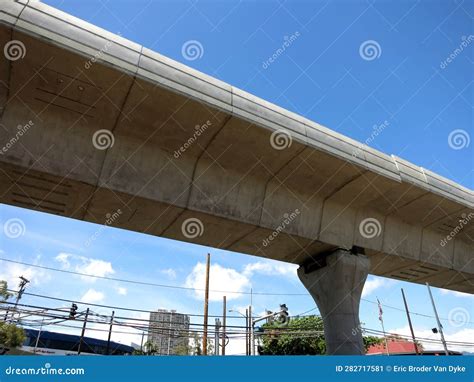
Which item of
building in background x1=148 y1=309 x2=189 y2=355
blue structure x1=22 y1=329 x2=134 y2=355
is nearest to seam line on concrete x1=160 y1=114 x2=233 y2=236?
building in background x1=148 y1=309 x2=189 y2=355

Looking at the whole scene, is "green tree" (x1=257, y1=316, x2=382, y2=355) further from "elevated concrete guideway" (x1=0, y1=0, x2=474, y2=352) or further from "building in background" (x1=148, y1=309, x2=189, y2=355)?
"elevated concrete guideway" (x1=0, y1=0, x2=474, y2=352)

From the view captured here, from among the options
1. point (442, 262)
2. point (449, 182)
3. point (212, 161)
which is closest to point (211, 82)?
point (212, 161)

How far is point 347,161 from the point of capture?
8430 millimetres

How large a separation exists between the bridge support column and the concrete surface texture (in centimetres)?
40

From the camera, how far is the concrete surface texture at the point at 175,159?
617 centimetres

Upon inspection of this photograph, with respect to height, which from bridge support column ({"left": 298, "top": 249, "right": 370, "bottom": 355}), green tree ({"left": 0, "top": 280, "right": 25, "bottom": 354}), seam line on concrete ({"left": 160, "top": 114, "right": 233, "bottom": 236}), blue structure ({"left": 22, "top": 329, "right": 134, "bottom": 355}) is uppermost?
blue structure ({"left": 22, "top": 329, "right": 134, "bottom": 355})

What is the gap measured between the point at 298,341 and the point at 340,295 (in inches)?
1696

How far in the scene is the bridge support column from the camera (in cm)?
928

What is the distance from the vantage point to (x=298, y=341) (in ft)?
160

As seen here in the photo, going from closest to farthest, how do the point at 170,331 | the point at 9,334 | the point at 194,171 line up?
the point at 194,171, the point at 9,334, the point at 170,331

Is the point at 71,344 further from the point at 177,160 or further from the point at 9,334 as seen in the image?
the point at 177,160

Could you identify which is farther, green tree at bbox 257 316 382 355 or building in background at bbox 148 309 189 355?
green tree at bbox 257 316 382 355

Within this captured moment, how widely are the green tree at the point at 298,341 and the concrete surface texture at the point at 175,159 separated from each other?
40.0 m

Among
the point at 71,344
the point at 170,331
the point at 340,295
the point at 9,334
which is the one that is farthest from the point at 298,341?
the point at 71,344
